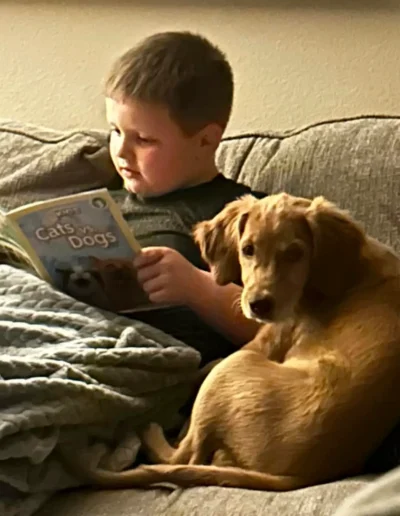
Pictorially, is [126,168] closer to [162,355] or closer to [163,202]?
[163,202]

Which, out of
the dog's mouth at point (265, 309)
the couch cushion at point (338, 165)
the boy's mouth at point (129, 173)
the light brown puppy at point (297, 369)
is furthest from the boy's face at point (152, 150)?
the dog's mouth at point (265, 309)

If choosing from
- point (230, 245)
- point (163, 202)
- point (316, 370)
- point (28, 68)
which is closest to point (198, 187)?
point (163, 202)

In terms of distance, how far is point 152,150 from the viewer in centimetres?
151

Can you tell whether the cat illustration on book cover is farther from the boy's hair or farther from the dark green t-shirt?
the boy's hair

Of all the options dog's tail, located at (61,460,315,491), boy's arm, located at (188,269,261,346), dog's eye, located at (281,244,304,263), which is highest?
dog's eye, located at (281,244,304,263)

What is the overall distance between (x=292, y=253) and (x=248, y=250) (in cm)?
6

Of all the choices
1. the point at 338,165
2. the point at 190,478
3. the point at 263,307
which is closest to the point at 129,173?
the point at 338,165

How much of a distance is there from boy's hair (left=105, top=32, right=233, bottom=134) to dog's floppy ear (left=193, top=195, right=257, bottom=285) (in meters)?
0.26

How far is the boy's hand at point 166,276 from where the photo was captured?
1.39 metres

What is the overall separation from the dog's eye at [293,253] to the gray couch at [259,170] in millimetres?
265

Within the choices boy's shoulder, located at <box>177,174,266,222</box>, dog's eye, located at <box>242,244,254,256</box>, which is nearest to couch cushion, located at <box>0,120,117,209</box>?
boy's shoulder, located at <box>177,174,266,222</box>

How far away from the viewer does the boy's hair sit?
1496 mm

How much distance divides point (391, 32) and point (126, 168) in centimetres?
74

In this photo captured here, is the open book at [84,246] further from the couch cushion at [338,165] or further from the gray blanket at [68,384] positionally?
the couch cushion at [338,165]
